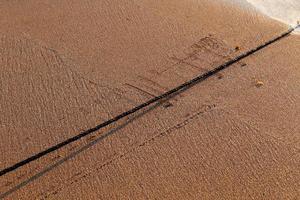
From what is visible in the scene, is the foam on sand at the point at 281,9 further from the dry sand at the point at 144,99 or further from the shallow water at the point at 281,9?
the dry sand at the point at 144,99

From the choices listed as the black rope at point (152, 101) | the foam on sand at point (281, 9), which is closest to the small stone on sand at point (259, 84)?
the black rope at point (152, 101)

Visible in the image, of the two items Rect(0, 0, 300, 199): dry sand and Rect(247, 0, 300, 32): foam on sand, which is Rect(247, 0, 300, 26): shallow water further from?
Rect(0, 0, 300, 199): dry sand

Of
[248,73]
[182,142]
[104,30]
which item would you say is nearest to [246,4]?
[248,73]

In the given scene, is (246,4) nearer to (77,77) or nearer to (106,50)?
(106,50)

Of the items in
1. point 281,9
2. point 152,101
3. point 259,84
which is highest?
point 281,9

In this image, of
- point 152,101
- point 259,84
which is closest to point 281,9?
point 259,84

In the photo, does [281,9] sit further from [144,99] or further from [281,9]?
[144,99]

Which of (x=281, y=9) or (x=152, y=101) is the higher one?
(x=281, y=9)
